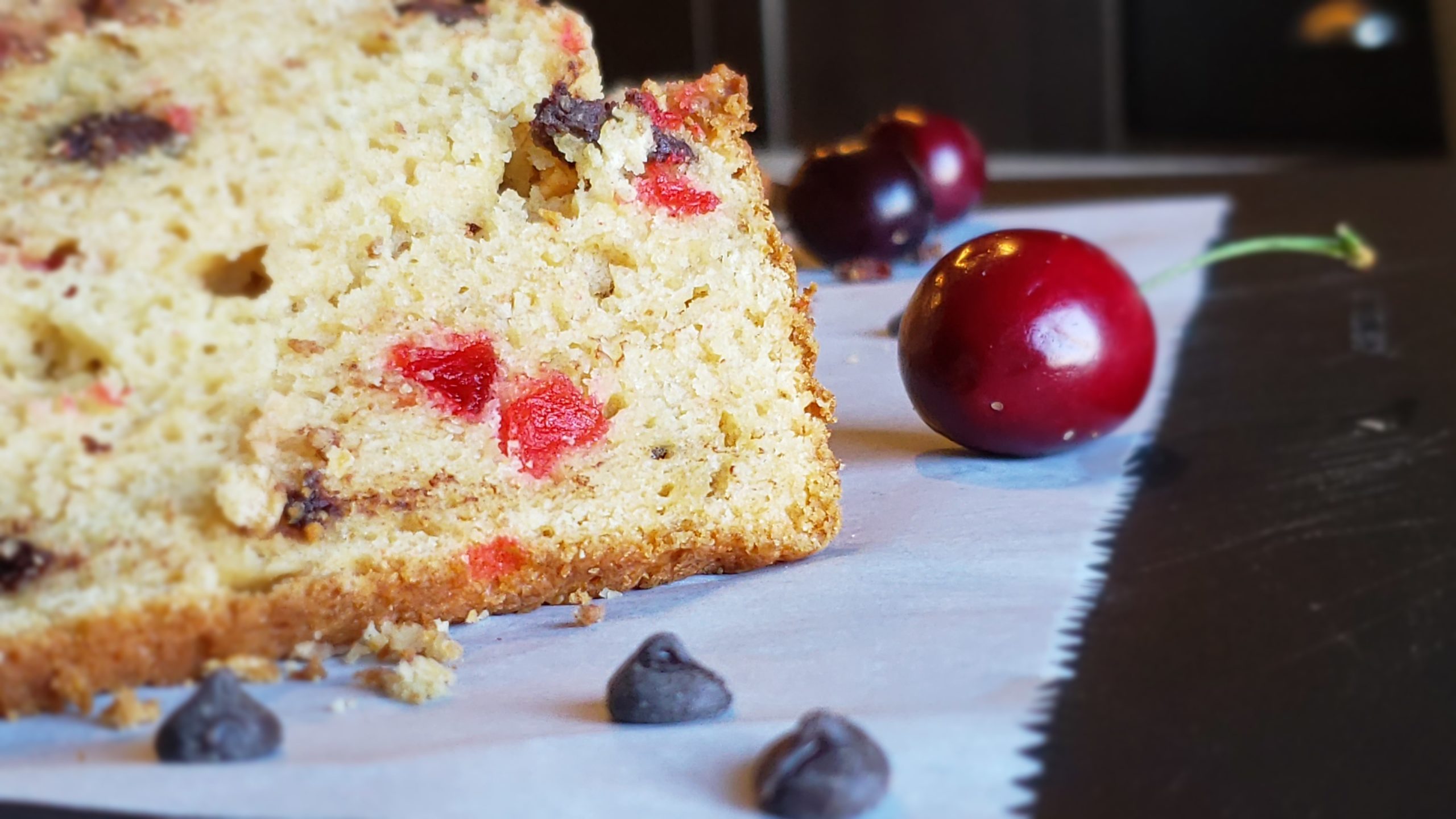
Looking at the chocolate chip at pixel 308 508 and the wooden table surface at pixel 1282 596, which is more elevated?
the chocolate chip at pixel 308 508

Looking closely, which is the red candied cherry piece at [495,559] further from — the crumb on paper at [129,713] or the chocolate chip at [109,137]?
the chocolate chip at [109,137]

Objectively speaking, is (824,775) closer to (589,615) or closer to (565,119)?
(589,615)

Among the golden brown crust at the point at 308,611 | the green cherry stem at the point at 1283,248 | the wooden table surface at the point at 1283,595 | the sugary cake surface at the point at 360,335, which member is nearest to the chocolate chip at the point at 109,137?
the sugary cake surface at the point at 360,335

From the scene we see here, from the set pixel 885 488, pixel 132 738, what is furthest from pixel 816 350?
pixel 132 738

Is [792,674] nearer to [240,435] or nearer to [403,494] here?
[403,494]

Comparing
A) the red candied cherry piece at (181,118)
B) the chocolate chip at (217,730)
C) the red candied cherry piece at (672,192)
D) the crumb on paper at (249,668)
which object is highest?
the red candied cherry piece at (181,118)

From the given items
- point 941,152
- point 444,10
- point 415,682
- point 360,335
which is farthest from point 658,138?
point 941,152

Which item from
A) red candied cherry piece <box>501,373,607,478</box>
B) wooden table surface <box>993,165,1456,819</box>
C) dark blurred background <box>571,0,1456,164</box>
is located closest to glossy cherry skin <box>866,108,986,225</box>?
wooden table surface <box>993,165,1456,819</box>

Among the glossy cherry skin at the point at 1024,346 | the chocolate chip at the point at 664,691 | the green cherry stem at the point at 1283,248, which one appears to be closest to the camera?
the chocolate chip at the point at 664,691
